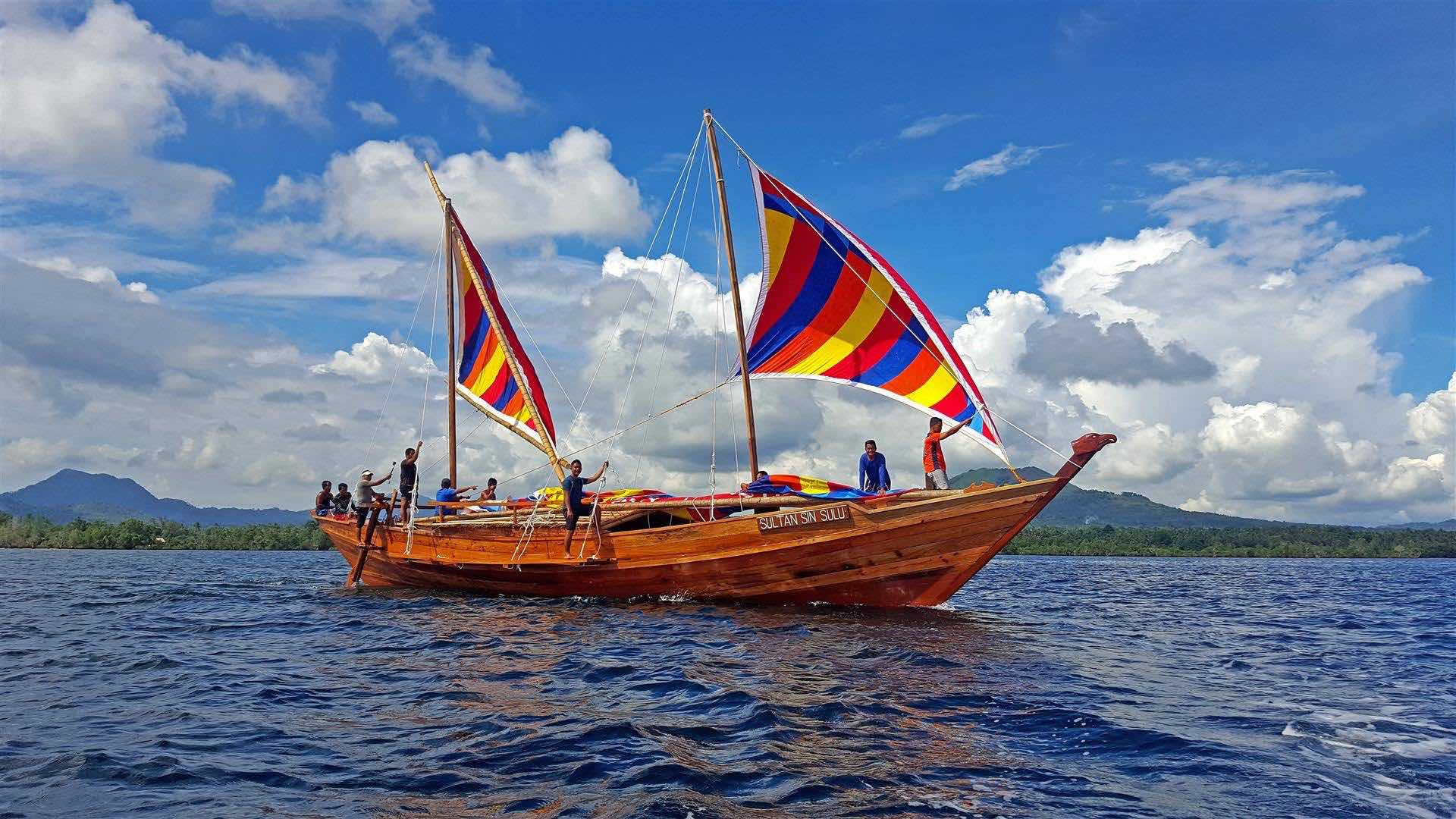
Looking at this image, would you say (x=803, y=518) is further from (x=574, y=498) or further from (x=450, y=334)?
(x=450, y=334)

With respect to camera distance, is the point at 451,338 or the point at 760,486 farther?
the point at 451,338

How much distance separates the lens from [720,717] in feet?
30.3

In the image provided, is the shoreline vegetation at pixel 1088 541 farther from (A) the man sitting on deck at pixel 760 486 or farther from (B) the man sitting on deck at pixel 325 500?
(A) the man sitting on deck at pixel 760 486

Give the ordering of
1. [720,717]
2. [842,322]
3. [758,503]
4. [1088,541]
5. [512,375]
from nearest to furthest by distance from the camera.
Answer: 1. [720,717]
2. [758,503]
3. [842,322]
4. [512,375]
5. [1088,541]

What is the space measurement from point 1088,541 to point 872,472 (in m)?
98.3

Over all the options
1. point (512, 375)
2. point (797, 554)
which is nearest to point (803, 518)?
point (797, 554)

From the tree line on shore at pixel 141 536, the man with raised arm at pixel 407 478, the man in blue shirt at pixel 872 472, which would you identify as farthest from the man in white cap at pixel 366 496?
the tree line on shore at pixel 141 536

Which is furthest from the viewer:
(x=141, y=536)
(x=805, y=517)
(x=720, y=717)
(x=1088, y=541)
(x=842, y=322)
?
(x=1088, y=541)

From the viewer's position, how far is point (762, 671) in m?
11.5

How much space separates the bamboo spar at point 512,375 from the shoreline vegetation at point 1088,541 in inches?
2758

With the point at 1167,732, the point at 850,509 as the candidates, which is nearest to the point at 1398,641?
the point at 850,509

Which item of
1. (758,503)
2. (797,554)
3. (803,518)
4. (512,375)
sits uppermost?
(512,375)

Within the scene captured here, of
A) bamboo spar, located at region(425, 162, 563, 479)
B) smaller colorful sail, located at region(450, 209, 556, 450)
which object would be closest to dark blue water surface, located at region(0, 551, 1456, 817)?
bamboo spar, located at region(425, 162, 563, 479)

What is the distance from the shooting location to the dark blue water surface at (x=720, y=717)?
673 centimetres
